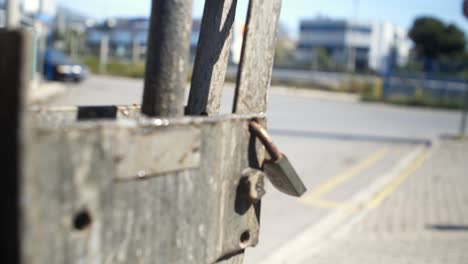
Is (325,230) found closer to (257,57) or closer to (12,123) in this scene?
(257,57)

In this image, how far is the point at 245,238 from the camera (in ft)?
4.88

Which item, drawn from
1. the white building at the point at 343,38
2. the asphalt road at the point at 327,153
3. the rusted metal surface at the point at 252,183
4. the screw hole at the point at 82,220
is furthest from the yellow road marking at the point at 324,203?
the white building at the point at 343,38

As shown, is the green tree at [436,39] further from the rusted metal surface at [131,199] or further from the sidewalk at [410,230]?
the rusted metal surface at [131,199]

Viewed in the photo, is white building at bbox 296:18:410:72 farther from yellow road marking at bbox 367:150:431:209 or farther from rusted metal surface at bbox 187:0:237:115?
rusted metal surface at bbox 187:0:237:115

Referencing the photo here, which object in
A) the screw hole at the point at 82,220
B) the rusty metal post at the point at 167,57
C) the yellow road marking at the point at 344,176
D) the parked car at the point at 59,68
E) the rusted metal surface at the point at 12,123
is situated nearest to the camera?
the rusted metal surface at the point at 12,123

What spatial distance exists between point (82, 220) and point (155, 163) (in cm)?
18

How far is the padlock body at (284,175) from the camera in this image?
1.47 m

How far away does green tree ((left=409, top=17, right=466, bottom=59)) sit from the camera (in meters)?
71.4

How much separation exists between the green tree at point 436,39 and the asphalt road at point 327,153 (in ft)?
174

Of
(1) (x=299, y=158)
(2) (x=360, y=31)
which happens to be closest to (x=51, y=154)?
(1) (x=299, y=158)

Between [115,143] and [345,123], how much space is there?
54.8ft

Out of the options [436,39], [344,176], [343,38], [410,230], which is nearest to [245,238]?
[410,230]

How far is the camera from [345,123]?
17375mm

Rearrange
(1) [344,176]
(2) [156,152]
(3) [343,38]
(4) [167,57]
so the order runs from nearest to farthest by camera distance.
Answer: (2) [156,152], (4) [167,57], (1) [344,176], (3) [343,38]
